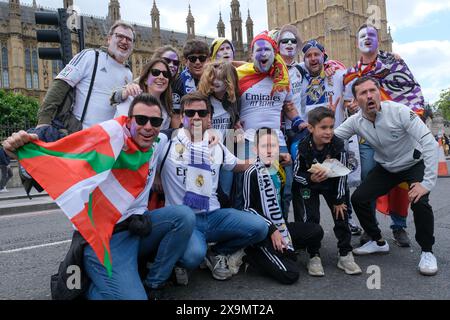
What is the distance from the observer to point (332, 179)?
11.4ft

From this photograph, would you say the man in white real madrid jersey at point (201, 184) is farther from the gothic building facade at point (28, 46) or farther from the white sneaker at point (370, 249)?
the gothic building facade at point (28, 46)

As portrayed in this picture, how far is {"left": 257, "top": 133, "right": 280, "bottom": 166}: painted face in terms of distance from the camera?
11.1 feet

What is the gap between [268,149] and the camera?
340cm

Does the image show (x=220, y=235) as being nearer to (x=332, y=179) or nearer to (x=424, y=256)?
(x=332, y=179)

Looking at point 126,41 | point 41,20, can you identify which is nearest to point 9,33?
point 41,20

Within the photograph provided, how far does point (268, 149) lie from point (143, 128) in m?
1.16

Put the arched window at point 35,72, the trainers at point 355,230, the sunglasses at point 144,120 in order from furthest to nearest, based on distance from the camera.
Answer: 1. the arched window at point 35,72
2. the trainers at point 355,230
3. the sunglasses at point 144,120

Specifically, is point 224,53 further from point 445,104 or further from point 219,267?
point 445,104

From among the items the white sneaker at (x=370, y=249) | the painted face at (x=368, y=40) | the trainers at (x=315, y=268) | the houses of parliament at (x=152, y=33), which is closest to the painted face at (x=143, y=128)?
the trainers at (x=315, y=268)

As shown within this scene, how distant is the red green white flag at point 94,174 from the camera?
2453 millimetres

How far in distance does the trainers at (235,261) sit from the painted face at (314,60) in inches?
86.3

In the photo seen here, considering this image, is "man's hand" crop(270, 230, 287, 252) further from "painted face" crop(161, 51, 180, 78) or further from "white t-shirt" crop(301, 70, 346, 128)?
"painted face" crop(161, 51, 180, 78)

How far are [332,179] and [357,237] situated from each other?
4.11 ft

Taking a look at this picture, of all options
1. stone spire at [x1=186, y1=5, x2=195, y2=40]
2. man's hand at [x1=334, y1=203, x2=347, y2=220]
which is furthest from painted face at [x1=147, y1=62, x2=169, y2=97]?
stone spire at [x1=186, y1=5, x2=195, y2=40]
